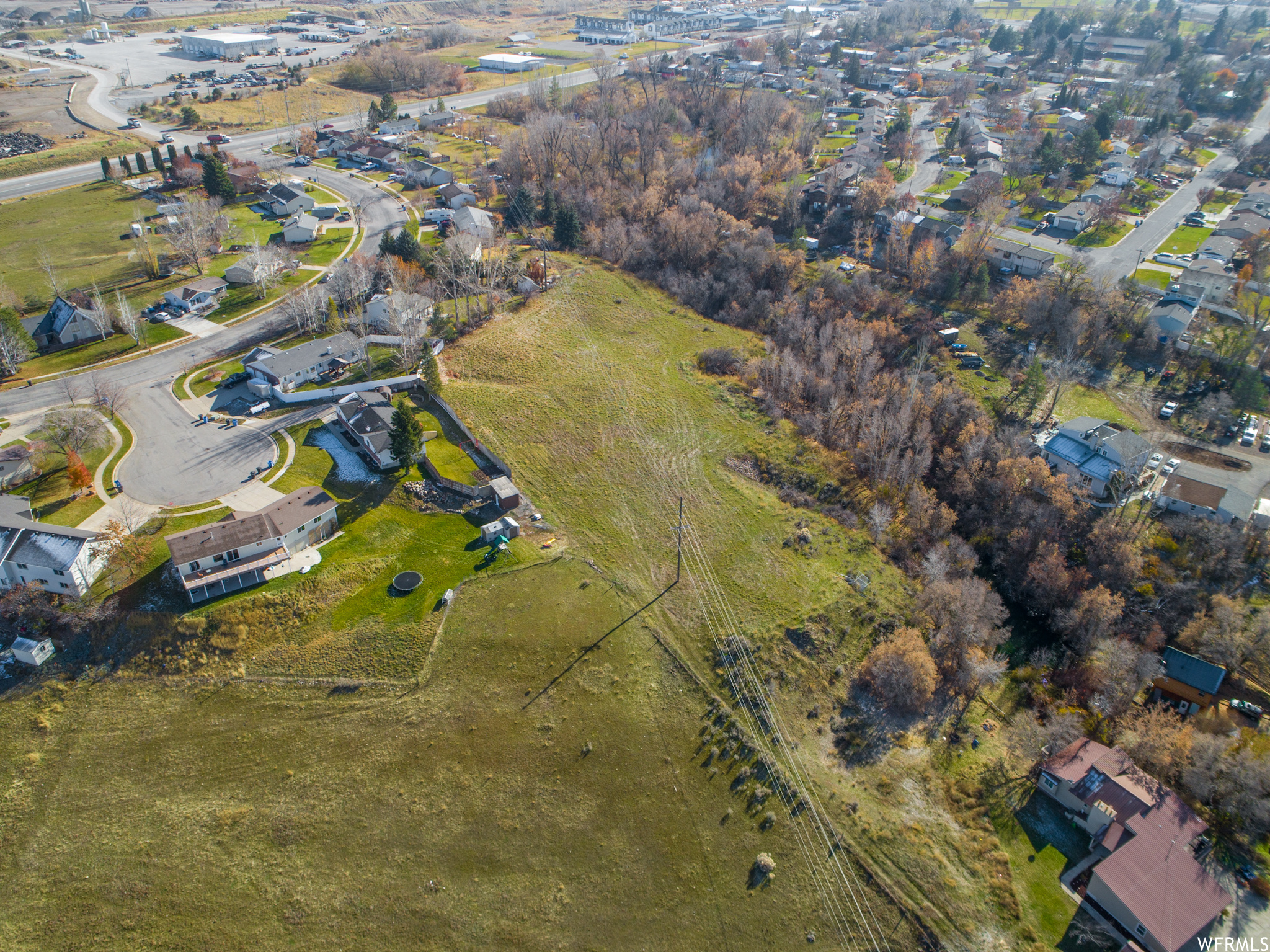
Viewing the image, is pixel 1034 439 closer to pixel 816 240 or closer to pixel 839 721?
pixel 839 721

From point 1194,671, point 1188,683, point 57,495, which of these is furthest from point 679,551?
point 57,495

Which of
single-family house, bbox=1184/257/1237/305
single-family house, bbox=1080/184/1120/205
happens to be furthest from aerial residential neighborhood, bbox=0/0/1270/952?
single-family house, bbox=1080/184/1120/205

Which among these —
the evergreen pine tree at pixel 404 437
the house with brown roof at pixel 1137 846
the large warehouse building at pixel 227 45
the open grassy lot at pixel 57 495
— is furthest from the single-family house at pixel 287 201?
the large warehouse building at pixel 227 45

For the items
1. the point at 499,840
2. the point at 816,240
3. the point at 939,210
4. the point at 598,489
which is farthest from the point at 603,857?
the point at 939,210

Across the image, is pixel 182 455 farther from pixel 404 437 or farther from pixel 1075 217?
pixel 1075 217

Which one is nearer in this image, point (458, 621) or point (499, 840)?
point (499, 840)

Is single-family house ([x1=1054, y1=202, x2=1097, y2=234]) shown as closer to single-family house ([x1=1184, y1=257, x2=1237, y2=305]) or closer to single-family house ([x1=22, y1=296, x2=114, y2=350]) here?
single-family house ([x1=1184, y1=257, x2=1237, y2=305])

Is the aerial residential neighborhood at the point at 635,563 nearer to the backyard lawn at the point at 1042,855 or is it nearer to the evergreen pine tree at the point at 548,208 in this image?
the backyard lawn at the point at 1042,855
